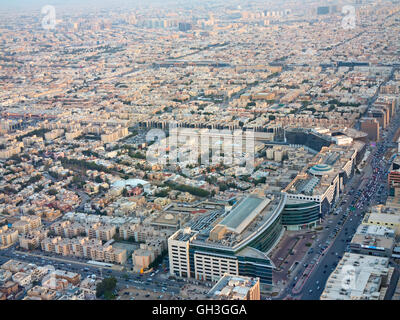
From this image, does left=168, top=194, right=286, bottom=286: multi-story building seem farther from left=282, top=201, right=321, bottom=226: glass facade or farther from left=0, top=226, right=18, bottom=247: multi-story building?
left=0, top=226, right=18, bottom=247: multi-story building

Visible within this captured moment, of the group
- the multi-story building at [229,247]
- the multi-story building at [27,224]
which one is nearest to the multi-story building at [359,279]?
the multi-story building at [229,247]

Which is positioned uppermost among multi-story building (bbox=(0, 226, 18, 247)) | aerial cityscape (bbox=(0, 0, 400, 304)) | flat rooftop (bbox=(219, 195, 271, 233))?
flat rooftop (bbox=(219, 195, 271, 233))

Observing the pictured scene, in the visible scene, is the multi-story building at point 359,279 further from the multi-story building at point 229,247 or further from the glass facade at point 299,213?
the glass facade at point 299,213

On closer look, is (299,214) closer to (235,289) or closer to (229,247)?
(229,247)

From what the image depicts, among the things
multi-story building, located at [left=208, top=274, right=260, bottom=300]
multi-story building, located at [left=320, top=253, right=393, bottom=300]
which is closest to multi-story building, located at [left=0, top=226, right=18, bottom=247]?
multi-story building, located at [left=208, top=274, right=260, bottom=300]

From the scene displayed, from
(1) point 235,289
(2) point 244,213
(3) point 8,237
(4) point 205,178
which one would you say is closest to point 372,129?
(4) point 205,178

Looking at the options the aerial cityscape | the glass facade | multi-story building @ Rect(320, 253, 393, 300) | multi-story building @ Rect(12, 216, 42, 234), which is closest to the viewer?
multi-story building @ Rect(320, 253, 393, 300)

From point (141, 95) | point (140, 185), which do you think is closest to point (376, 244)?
point (140, 185)

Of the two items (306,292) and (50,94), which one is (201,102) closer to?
(50,94)
